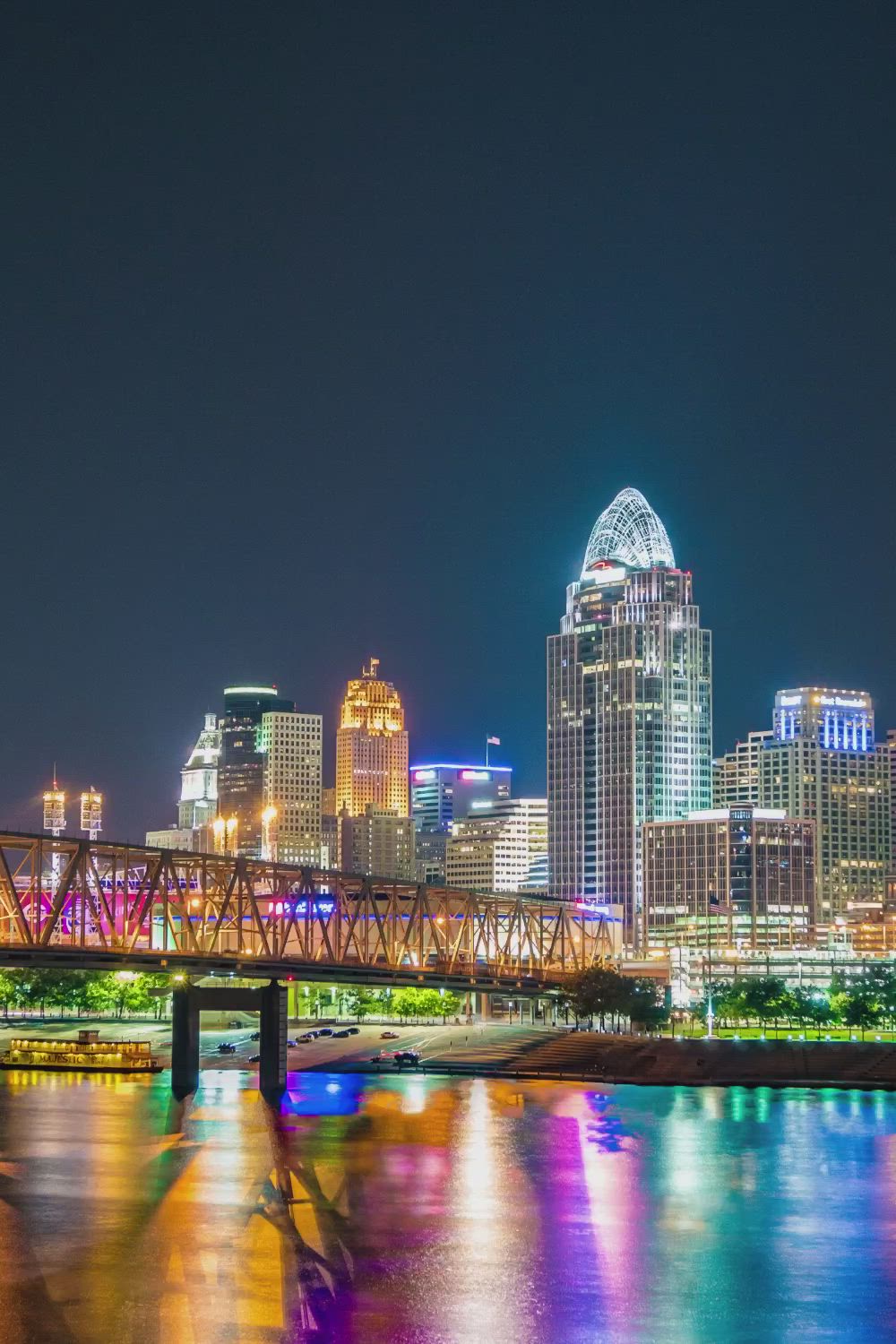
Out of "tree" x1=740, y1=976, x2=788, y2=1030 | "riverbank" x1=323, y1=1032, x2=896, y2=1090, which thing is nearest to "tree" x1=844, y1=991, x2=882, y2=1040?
"tree" x1=740, y1=976, x2=788, y2=1030

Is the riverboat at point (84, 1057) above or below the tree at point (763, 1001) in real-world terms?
below

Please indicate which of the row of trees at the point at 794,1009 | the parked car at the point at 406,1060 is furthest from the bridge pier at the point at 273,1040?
the row of trees at the point at 794,1009

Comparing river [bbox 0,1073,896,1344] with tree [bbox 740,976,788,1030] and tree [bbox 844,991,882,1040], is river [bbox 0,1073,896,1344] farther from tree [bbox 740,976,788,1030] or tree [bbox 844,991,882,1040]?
tree [bbox 740,976,788,1030]

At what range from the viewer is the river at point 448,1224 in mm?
55969

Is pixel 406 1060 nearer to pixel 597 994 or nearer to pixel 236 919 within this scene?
pixel 597 994

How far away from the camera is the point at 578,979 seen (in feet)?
554

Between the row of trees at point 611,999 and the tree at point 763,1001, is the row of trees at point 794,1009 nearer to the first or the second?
the tree at point 763,1001

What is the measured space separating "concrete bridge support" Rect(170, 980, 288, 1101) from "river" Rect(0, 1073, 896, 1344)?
10963mm

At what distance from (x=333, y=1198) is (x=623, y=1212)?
1141 centimetres

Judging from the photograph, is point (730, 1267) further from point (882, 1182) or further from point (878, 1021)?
point (878, 1021)

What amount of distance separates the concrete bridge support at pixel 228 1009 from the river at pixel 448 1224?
11.0 m

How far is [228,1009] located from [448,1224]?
204 ft

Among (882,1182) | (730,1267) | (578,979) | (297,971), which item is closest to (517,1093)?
(297,971)

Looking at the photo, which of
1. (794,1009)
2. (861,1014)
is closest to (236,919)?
(861,1014)
